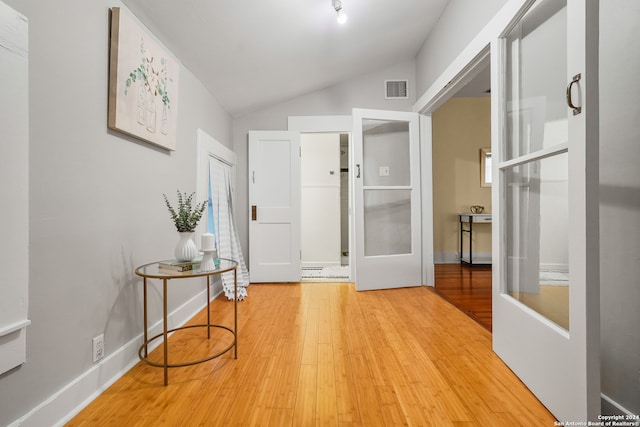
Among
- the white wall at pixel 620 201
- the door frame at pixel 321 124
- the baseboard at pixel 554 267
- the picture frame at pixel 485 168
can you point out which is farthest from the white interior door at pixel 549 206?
the picture frame at pixel 485 168

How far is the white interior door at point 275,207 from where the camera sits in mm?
3695

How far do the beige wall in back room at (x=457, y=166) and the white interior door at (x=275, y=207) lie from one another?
252 cm

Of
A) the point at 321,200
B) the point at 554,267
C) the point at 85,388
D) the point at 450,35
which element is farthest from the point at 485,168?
the point at 85,388

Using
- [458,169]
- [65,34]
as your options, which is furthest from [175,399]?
[458,169]

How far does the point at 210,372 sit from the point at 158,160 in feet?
4.53

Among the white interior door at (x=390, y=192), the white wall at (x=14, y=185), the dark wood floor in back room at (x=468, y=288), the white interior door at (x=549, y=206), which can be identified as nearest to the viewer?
the white wall at (x=14, y=185)

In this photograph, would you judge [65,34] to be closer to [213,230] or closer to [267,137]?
[213,230]

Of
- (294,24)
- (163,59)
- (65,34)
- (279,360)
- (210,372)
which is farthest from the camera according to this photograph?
(294,24)

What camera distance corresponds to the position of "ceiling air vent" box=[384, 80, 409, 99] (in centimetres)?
373

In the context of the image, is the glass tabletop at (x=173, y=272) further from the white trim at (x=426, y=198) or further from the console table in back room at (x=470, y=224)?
the console table in back room at (x=470, y=224)

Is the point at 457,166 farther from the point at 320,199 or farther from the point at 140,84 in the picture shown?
the point at 140,84

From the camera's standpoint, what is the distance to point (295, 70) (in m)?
3.10

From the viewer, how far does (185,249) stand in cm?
171

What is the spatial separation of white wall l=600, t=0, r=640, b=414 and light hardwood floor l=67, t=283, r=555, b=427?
1.19 ft
